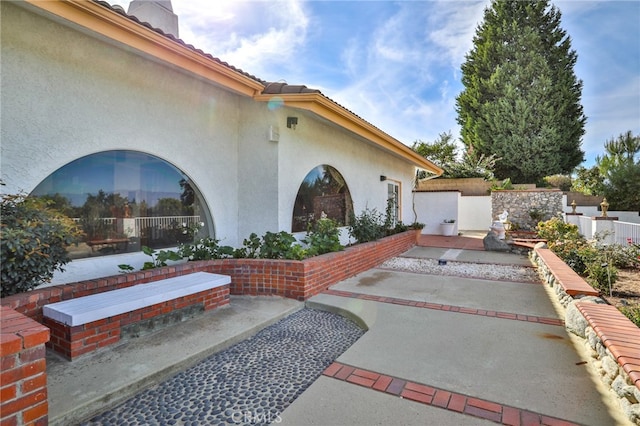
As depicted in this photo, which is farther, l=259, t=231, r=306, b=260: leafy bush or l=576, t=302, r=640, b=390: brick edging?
l=259, t=231, r=306, b=260: leafy bush

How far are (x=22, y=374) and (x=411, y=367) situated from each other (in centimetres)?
307

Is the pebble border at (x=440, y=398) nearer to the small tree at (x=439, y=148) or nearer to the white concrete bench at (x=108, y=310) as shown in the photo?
the white concrete bench at (x=108, y=310)

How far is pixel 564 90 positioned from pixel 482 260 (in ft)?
77.1

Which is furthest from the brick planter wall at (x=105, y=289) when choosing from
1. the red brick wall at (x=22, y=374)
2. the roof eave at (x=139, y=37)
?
the roof eave at (x=139, y=37)

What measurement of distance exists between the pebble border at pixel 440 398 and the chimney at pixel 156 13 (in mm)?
7695

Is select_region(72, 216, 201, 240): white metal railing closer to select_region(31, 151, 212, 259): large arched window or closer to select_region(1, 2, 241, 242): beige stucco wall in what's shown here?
select_region(31, 151, 212, 259): large arched window

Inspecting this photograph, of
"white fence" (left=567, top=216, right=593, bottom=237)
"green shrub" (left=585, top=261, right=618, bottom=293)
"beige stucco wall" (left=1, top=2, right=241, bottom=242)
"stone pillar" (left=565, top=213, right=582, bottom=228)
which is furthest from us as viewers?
"stone pillar" (left=565, top=213, right=582, bottom=228)

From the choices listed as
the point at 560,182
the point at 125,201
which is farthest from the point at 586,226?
the point at 125,201

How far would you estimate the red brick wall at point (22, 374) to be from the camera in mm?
1945

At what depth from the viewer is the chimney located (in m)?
7.20

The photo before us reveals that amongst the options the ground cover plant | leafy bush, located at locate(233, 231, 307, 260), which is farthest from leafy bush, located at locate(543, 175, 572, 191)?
leafy bush, located at locate(233, 231, 307, 260)

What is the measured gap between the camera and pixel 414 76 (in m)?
14.2

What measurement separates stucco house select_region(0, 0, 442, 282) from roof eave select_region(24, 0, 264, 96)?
14mm

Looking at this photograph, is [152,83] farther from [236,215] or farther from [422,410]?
[422,410]
